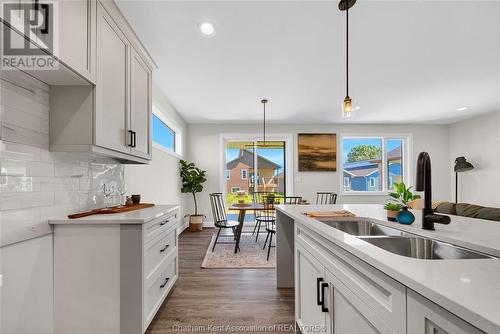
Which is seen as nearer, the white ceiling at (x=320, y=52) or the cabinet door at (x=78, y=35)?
the cabinet door at (x=78, y=35)

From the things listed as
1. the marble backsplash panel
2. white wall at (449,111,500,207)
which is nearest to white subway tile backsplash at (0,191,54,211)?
the marble backsplash panel

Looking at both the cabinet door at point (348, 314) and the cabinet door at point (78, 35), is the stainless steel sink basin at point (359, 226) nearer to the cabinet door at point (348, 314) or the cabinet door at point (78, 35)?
the cabinet door at point (348, 314)

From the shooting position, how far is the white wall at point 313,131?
5824 millimetres

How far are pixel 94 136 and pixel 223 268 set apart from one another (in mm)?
2177

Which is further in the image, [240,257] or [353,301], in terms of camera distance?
[240,257]

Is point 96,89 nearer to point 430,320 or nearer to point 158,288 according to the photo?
point 158,288

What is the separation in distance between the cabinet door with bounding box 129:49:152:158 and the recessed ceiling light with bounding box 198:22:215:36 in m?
0.63

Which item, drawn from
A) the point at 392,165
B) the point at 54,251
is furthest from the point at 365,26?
the point at 392,165

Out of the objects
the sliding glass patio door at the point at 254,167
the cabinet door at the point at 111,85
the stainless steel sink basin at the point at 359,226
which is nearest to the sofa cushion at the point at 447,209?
the stainless steel sink basin at the point at 359,226

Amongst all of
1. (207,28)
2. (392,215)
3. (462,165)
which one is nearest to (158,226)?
Result: (392,215)

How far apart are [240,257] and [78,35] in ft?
9.90

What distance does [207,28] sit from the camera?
216 centimetres

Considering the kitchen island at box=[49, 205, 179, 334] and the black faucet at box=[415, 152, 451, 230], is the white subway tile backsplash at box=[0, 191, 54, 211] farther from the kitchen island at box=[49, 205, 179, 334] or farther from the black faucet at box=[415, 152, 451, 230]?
the black faucet at box=[415, 152, 451, 230]

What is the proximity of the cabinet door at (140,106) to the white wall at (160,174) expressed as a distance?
50cm
